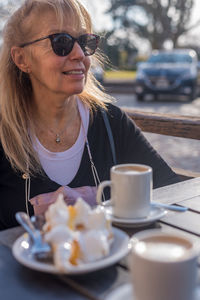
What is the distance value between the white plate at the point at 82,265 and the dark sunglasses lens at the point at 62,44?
1.10 metres

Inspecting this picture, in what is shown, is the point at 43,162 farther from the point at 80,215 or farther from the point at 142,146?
the point at 80,215

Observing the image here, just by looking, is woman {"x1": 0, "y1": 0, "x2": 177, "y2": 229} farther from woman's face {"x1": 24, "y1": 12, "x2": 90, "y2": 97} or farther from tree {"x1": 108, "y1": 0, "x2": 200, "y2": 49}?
tree {"x1": 108, "y1": 0, "x2": 200, "y2": 49}

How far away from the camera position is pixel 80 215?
1.10m

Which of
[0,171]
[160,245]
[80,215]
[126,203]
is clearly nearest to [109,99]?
[0,171]

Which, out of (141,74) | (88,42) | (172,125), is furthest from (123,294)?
(141,74)

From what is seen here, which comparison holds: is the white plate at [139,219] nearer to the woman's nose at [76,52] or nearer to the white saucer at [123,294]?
the white saucer at [123,294]

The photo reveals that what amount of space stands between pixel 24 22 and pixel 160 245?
1.53m

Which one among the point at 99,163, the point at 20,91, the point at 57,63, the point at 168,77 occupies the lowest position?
the point at 168,77

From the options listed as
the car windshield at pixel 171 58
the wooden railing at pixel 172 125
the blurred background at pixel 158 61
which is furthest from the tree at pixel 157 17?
the wooden railing at pixel 172 125

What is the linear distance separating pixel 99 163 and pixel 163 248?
1297 mm

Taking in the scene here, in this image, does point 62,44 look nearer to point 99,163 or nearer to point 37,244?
point 99,163

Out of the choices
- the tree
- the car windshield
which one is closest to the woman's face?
the car windshield

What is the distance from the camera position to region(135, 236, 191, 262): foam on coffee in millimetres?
862

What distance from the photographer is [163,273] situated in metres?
0.84
